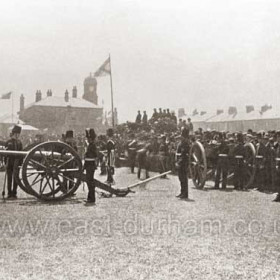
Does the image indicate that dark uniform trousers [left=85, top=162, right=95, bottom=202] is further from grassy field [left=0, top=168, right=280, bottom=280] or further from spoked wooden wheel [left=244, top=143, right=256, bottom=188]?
spoked wooden wheel [left=244, top=143, right=256, bottom=188]

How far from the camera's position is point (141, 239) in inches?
251

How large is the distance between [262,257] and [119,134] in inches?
798

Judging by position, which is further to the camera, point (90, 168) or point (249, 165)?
point (249, 165)

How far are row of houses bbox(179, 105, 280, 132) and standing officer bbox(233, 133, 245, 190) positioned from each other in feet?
186

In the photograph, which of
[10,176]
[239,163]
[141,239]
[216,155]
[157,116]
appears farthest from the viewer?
[157,116]

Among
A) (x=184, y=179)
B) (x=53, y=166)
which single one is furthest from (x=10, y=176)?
(x=184, y=179)

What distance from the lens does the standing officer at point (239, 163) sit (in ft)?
41.9

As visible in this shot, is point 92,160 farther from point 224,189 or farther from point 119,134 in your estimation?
point 119,134

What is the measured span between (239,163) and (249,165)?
10.3 inches

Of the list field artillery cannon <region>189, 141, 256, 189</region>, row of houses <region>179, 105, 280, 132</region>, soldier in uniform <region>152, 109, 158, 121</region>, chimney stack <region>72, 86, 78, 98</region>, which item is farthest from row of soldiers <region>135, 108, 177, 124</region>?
chimney stack <region>72, 86, 78, 98</region>

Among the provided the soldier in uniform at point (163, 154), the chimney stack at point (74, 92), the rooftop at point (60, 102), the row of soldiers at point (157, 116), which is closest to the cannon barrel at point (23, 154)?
the soldier in uniform at point (163, 154)

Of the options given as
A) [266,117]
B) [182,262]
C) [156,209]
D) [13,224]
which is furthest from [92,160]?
[266,117]

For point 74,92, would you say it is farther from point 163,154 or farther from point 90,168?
point 90,168

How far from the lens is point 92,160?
408 inches
